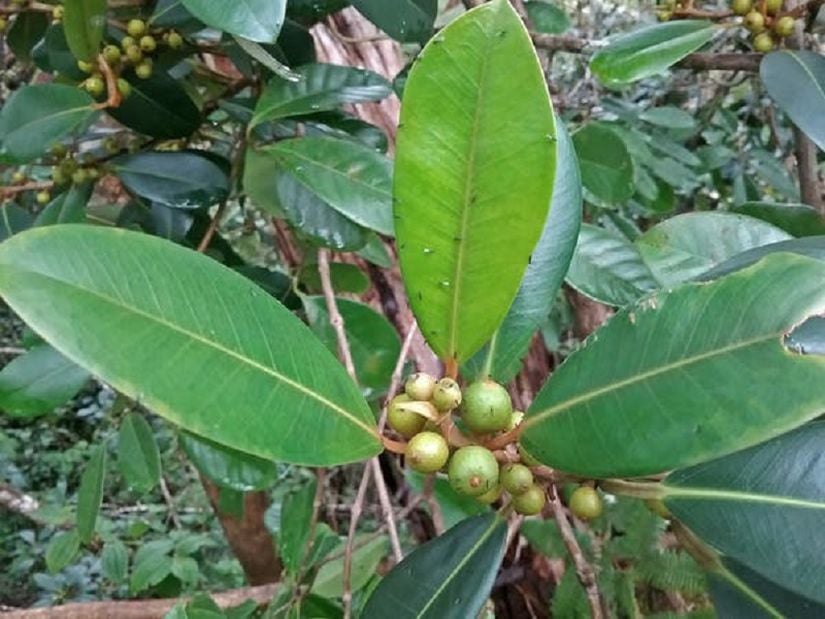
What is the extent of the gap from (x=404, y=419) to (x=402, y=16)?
501 mm

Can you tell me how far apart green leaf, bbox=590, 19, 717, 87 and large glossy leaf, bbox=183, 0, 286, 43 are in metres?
0.40

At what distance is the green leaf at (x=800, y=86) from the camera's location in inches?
29.9

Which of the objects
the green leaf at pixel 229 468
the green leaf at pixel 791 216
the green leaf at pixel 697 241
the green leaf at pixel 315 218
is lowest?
the green leaf at pixel 229 468

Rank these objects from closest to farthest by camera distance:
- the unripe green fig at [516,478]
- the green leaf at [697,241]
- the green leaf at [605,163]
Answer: the unripe green fig at [516,478] < the green leaf at [697,241] < the green leaf at [605,163]

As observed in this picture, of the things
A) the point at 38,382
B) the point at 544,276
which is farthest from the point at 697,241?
the point at 38,382

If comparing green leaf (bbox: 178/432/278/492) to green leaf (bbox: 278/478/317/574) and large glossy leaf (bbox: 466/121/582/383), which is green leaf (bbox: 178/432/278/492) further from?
large glossy leaf (bbox: 466/121/582/383)

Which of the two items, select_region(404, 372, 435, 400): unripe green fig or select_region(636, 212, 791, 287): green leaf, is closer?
select_region(404, 372, 435, 400): unripe green fig

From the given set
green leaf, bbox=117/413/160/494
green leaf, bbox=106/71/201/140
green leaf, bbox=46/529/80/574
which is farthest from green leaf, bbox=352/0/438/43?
green leaf, bbox=46/529/80/574

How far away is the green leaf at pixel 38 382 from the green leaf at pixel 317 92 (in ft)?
1.09

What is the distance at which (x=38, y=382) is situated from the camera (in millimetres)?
940

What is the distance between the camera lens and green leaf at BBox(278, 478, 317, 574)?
101 cm

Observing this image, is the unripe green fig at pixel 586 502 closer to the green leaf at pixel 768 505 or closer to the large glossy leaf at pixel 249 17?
the green leaf at pixel 768 505

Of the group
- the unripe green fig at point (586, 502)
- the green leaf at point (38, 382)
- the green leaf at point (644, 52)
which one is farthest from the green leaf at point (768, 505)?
the green leaf at point (38, 382)

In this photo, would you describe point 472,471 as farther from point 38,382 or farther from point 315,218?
point 38,382
